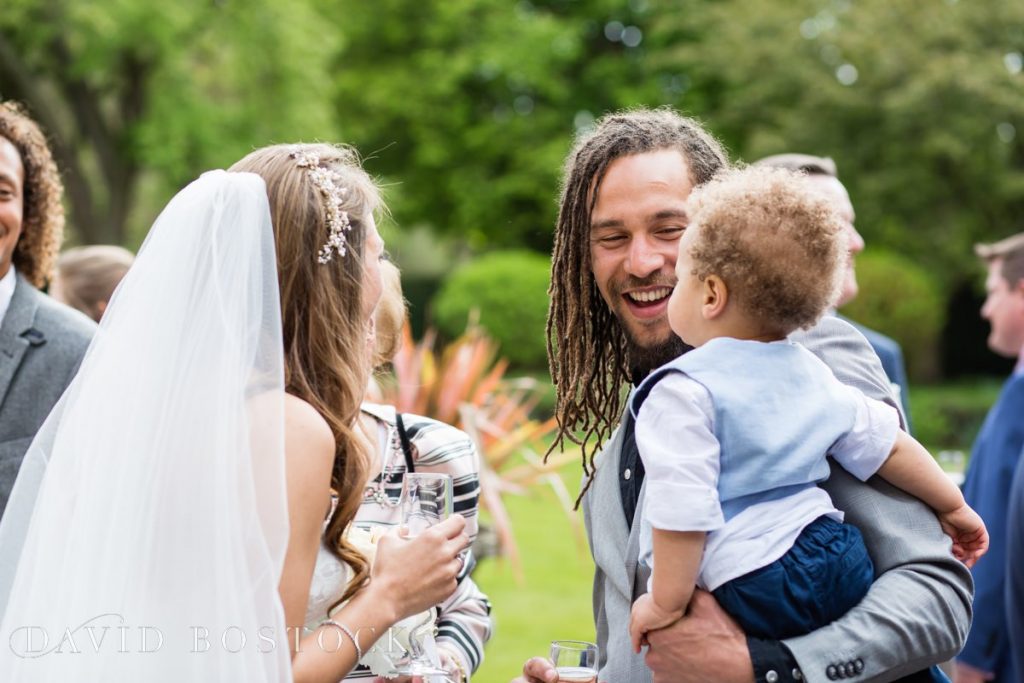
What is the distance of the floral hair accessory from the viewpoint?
8.23 feet

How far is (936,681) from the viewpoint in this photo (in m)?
2.48

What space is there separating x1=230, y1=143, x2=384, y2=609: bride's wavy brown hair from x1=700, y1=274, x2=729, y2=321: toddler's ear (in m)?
0.75

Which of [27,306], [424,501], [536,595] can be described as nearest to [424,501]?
[424,501]

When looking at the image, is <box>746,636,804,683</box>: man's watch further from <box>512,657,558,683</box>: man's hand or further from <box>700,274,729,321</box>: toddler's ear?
<box>700,274,729,321</box>: toddler's ear

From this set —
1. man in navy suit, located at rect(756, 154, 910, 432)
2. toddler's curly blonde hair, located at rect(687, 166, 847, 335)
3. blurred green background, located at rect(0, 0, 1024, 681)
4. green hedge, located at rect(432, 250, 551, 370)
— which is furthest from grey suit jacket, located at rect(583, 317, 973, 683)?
green hedge, located at rect(432, 250, 551, 370)

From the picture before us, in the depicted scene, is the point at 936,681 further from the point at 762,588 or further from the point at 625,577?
the point at 625,577

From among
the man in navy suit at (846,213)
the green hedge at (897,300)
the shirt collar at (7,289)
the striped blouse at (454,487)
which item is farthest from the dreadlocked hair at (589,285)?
the green hedge at (897,300)

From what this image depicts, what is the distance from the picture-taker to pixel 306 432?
234cm

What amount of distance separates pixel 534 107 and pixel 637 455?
84.8 ft

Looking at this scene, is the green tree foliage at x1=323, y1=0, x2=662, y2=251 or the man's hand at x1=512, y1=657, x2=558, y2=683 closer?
the man's hand at x1=512, y1=657, x2=558, y2=683

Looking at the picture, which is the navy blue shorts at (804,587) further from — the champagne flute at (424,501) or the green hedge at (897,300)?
the green hedge at (897,300)

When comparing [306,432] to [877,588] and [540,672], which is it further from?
[877,588]

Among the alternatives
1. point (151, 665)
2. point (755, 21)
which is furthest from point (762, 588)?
point (755, 21)

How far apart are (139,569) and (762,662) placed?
50.0 inches
